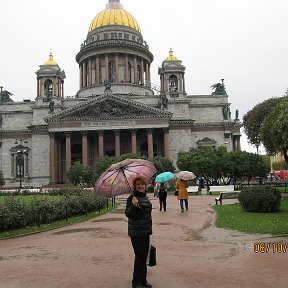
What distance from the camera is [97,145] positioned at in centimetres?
6794

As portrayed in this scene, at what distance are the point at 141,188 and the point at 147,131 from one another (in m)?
55.1

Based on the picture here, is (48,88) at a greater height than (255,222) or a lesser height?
greater

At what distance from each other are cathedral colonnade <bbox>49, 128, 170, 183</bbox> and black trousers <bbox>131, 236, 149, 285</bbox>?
52299mm

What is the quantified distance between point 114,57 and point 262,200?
62.5 m

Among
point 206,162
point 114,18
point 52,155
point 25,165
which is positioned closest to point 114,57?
point 114,18

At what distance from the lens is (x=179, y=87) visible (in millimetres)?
70625

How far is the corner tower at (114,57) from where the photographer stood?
3027 inches

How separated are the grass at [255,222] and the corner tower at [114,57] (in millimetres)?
56993

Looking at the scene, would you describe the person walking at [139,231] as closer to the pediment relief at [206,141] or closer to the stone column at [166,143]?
the stone column at [166,143]

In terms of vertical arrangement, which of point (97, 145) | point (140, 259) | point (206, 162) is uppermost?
point (97, 145)

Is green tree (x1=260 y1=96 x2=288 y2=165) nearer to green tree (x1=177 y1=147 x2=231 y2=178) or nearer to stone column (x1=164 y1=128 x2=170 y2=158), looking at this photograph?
green tree (x1=177 y1=147 x2=231 y2=178)

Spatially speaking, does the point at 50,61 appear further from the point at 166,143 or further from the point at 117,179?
the point at 117,179

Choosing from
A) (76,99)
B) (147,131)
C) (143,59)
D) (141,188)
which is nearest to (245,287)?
(141,188)
